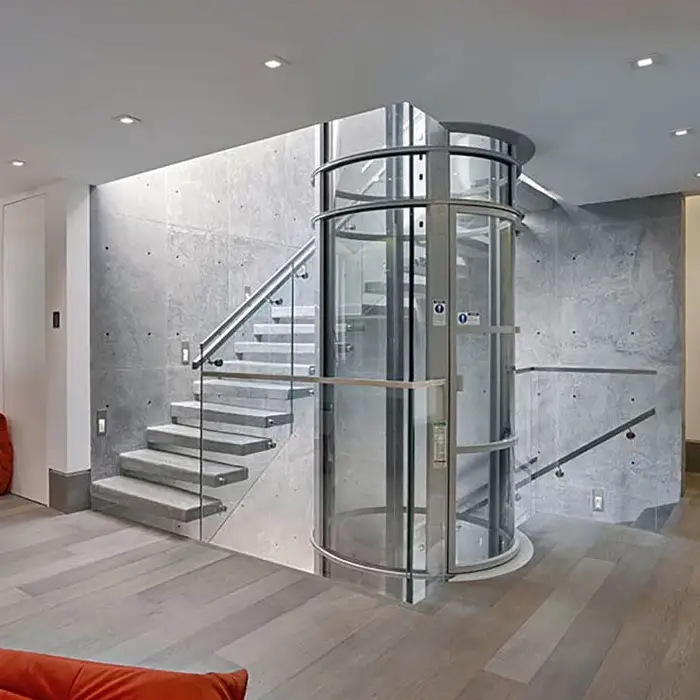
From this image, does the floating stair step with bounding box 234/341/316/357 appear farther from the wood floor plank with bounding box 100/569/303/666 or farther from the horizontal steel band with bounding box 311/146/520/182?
the wood floor plank with bounding box 100/569/303/666

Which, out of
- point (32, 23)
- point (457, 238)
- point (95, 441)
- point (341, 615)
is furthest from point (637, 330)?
point (32, 23)

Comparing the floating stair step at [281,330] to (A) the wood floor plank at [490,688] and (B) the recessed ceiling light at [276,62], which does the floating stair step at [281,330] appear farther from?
(A) the wood floor plank at [490,688]

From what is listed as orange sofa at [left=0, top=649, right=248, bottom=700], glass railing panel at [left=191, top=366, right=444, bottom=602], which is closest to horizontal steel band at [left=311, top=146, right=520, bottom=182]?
glass railing panel at [left=191, top=366, right=444, bottom=602]

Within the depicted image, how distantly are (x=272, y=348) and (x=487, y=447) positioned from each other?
1.95 m

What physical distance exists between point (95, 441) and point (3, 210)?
2331mm

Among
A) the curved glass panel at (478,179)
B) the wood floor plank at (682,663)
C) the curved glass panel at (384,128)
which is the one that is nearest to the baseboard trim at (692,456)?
the wood floor plank at (682,663)

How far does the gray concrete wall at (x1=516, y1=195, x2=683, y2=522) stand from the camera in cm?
562

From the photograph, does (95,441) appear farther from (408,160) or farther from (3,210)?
(408,160)

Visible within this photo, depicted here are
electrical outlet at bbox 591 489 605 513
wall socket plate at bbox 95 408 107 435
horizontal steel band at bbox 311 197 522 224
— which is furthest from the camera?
electrical outlet at bbox 591 489 605 513

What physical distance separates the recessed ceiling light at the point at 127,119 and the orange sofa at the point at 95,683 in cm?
284

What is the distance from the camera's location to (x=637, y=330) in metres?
5.93

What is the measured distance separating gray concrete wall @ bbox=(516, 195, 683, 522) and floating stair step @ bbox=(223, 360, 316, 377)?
1.94 meters

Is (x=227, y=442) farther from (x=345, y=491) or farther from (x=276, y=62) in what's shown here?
(x=276, y=62)

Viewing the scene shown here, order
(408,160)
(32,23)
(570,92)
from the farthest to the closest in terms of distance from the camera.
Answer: (408,160) < (570,92) < (32,23)
